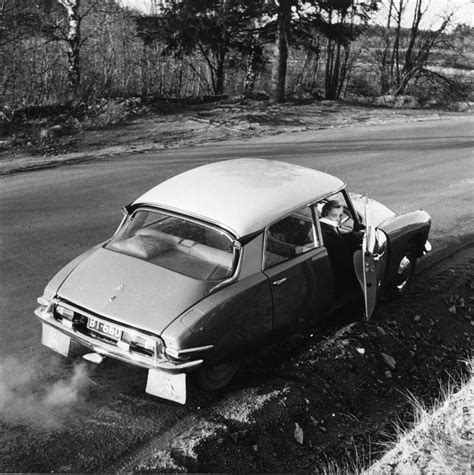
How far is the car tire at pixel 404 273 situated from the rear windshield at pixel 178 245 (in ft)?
8.47

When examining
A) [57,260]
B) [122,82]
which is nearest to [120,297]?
[57,260]

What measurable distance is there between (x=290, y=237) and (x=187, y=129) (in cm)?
1006

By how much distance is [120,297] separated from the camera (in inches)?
164

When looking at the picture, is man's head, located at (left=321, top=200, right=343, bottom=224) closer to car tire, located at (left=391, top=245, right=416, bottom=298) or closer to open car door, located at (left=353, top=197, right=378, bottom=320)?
open car door, located at (left=353, top=197, right=378, bottom=320)

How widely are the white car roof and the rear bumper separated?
1.12m

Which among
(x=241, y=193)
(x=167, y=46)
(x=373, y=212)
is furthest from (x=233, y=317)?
(x=167, y=46)

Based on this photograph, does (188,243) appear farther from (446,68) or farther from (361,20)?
(446,68)

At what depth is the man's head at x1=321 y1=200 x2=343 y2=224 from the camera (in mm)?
5383

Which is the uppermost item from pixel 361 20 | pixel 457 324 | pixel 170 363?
pixel 361 20

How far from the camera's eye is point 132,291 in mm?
4188

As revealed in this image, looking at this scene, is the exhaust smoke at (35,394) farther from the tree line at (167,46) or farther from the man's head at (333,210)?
the tree line at (167,46)

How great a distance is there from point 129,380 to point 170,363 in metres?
0.84

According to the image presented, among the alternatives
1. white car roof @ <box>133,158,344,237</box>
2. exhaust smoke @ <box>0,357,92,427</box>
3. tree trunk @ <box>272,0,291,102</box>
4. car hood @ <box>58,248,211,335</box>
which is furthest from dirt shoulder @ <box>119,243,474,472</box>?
tree trunk @ <box>272,0,291,102</box>

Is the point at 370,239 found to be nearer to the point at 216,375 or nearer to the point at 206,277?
the point at 206,277
